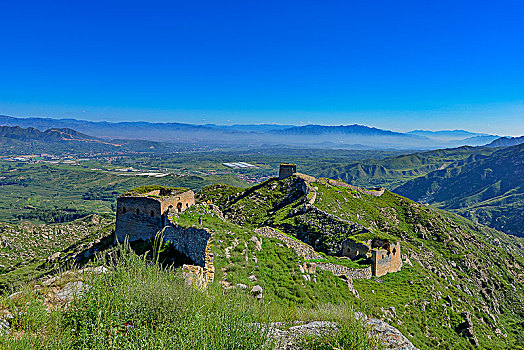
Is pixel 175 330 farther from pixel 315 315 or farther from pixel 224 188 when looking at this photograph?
pixel 224 188

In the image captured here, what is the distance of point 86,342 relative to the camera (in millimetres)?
4707

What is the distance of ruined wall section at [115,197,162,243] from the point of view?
2255 cm

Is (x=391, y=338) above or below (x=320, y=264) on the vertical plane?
above

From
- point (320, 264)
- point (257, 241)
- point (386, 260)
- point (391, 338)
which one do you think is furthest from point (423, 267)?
point (391, 338)

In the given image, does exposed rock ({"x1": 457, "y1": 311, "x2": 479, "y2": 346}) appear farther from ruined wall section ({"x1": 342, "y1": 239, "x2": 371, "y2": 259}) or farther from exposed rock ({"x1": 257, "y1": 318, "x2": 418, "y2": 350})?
exposed rock ({"x1": 257, "y1": 318, "x2": 418, "y2": 350})

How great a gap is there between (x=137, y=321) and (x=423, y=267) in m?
34.7

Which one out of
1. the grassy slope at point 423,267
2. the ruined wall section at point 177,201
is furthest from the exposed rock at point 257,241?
the ruined wall section at point 177,201

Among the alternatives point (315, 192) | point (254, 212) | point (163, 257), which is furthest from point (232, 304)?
point (315, 192)

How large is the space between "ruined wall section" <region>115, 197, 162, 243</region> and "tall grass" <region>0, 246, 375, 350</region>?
647 inches

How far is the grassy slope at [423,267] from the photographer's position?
64.5ft

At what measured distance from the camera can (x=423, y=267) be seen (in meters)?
32.3

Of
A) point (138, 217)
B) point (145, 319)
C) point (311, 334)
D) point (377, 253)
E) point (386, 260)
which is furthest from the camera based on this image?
point (386, 260)

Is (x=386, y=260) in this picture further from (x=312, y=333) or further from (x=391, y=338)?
(x=312, y=333)

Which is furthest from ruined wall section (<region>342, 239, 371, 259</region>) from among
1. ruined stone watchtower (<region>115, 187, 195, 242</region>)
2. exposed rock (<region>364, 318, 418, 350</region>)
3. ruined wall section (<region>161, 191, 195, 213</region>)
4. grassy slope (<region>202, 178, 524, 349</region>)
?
exposed rock (<region>364, 318, 418, 350</region>)
